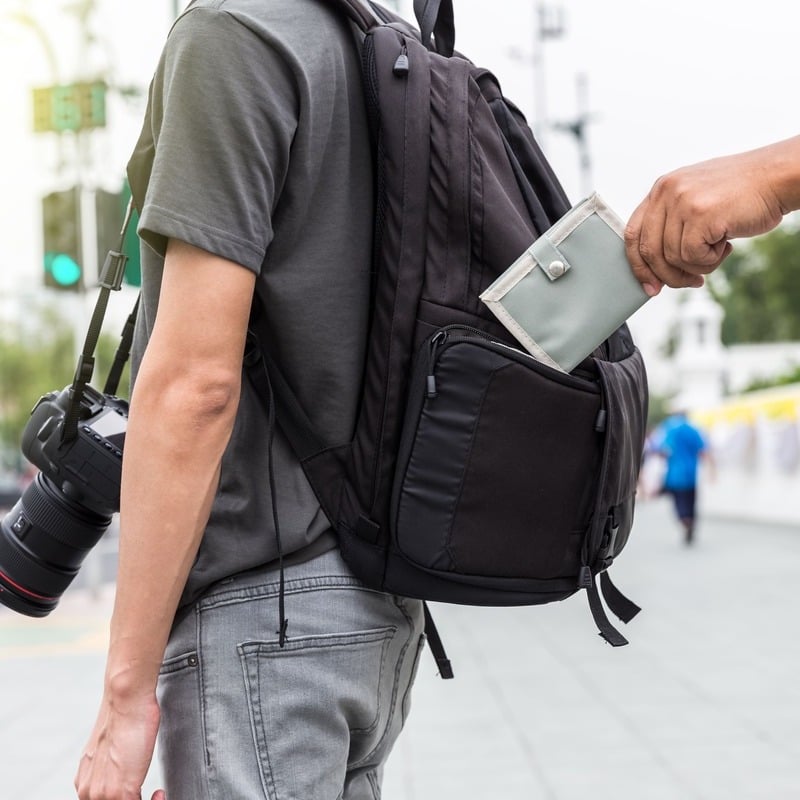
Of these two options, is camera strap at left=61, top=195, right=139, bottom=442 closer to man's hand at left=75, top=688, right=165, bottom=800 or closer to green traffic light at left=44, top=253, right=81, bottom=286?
man's hand at left=75, top=688, right=165, bottom=800

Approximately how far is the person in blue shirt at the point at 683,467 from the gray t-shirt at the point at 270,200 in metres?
14.9

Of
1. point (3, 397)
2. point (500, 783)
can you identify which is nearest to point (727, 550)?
point (500, 783)

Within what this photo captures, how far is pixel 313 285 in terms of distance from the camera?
1519 mm

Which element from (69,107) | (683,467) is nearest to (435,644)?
(69,107)

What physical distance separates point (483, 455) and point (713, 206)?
1.34 feet

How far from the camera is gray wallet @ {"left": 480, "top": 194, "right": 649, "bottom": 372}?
1509 millimetres

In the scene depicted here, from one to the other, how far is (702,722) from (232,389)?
4.68 meters

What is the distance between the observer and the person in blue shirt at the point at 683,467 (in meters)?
16.0

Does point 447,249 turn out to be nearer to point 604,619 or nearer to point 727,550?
point 604,619

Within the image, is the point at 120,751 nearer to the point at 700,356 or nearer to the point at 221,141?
the point at 221,141

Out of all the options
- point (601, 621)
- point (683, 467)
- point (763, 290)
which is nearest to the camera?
point (601, 621)

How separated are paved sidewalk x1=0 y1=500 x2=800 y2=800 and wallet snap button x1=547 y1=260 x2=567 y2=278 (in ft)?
11.2

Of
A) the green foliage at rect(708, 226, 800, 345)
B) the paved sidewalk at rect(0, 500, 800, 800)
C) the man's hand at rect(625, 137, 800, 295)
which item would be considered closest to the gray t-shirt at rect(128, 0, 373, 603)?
the man's hand at rect(625, 137, 800, 295)

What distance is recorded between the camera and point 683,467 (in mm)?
16250
